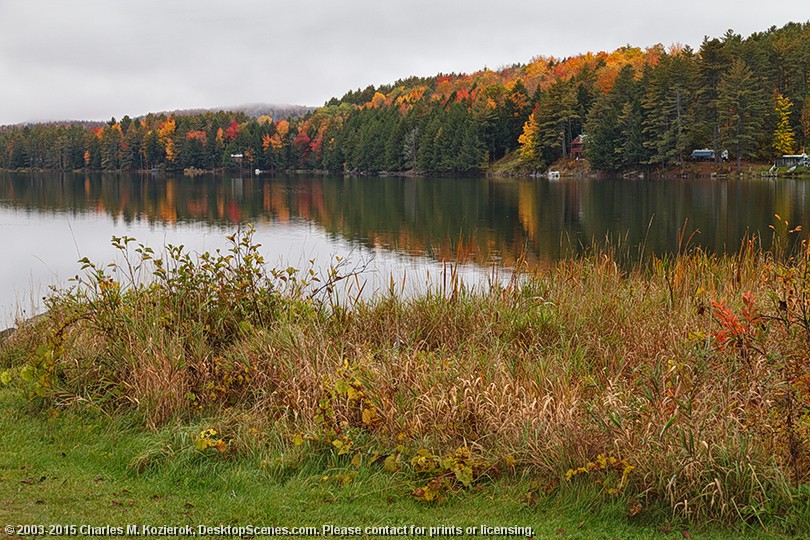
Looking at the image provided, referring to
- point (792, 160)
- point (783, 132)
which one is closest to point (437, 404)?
point (792, 160)

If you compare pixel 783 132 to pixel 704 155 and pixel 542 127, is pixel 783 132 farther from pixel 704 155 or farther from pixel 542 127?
pixel 542 127

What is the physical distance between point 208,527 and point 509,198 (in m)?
49.2

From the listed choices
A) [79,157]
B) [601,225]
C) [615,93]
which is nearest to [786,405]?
[601,225]

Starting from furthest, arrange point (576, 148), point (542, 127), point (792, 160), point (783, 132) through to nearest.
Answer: point (576, 148) → point (542, 127) → point (783, 132) → point (792, 160)

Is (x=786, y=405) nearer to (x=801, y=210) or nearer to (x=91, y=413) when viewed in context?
(x=91, y=413)

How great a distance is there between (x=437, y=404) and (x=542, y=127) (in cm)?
9061

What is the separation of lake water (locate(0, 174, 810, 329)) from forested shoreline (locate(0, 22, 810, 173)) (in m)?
20.1

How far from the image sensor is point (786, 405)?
5.30 metres

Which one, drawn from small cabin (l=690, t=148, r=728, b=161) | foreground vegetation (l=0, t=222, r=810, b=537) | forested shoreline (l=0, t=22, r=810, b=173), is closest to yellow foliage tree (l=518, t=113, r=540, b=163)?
forested shoreline (l=0, t=22, r=810, b=173)

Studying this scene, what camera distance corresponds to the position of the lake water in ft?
77.4

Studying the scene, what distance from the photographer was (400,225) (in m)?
36.2

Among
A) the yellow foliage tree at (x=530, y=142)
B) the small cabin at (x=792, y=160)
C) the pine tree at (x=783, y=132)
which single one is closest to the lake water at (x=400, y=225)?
the small cabin at (x=792, y=160)

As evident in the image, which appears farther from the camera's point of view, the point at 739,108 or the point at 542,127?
the point at 542,127

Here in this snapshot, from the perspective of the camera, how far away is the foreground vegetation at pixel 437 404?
4832 mm
